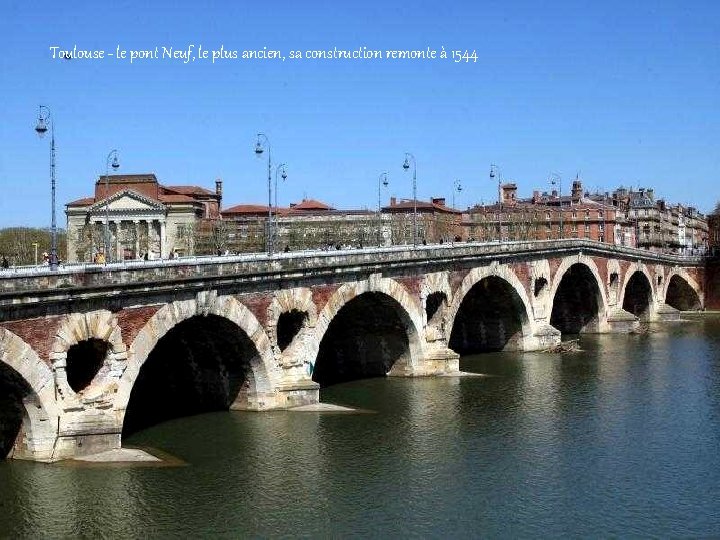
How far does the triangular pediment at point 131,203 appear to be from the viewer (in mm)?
113875

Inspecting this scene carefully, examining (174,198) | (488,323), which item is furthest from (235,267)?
(174,198)

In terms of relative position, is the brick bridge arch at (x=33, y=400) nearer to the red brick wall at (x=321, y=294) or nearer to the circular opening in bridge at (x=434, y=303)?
the red brick wall at (x=321, y=294)

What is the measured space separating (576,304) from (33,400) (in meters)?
57.3

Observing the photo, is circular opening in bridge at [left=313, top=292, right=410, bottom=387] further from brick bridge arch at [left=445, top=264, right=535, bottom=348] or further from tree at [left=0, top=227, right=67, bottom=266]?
tree at [left=0, top=227, right=67, bottom=266]

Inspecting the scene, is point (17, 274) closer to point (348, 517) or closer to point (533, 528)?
point (348, 517)

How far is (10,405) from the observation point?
27.6 m

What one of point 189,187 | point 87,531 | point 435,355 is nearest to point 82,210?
point 189,187

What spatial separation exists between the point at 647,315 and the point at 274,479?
68200mm

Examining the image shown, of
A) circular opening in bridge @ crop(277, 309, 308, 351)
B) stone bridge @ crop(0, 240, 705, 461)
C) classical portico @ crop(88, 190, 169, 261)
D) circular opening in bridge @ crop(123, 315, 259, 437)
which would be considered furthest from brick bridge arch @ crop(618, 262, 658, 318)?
classical portico @ crop(88, 190, 169, 261)

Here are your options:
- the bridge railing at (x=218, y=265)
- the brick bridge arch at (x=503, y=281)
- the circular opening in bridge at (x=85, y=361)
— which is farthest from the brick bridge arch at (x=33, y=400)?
the brick bridge arch at (x=503, y=281)

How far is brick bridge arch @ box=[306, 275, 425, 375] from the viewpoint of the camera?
130 feet

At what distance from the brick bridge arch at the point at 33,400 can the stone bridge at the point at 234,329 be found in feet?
0.13

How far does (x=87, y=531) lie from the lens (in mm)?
23969

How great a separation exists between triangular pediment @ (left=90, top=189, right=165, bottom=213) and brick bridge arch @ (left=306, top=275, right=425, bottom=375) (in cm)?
7136
